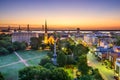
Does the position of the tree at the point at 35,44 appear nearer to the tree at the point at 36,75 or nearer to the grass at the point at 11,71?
the grass at the point at 11,71

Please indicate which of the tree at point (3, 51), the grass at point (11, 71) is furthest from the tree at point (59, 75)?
the tree at point (3, 51)

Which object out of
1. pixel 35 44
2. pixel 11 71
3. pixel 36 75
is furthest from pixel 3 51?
pixel 36 75

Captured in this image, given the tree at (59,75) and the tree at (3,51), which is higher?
the tree at (59,75)

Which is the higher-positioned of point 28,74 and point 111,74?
point 28,74

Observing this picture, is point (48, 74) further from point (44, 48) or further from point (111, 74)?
point (44, 48)

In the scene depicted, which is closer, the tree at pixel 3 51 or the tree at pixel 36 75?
the tree at pixel 36 75

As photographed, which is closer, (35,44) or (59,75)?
(59,75)

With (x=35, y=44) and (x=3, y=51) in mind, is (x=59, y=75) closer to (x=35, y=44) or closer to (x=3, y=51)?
(x=3, y=51)

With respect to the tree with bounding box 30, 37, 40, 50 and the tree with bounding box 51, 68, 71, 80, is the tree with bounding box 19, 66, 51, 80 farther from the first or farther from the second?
the tree with bounding box 30, 37, 40, 50

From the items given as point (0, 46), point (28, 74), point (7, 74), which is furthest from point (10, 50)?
point (28, 74)

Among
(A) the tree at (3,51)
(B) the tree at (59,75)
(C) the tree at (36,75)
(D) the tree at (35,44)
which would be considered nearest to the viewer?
(C) the tree at (36,75)

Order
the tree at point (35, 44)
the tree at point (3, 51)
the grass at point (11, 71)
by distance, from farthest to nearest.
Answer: the tree at point (35, 44)
the tree at point (3, 51)
the grass at point (11, 71)
